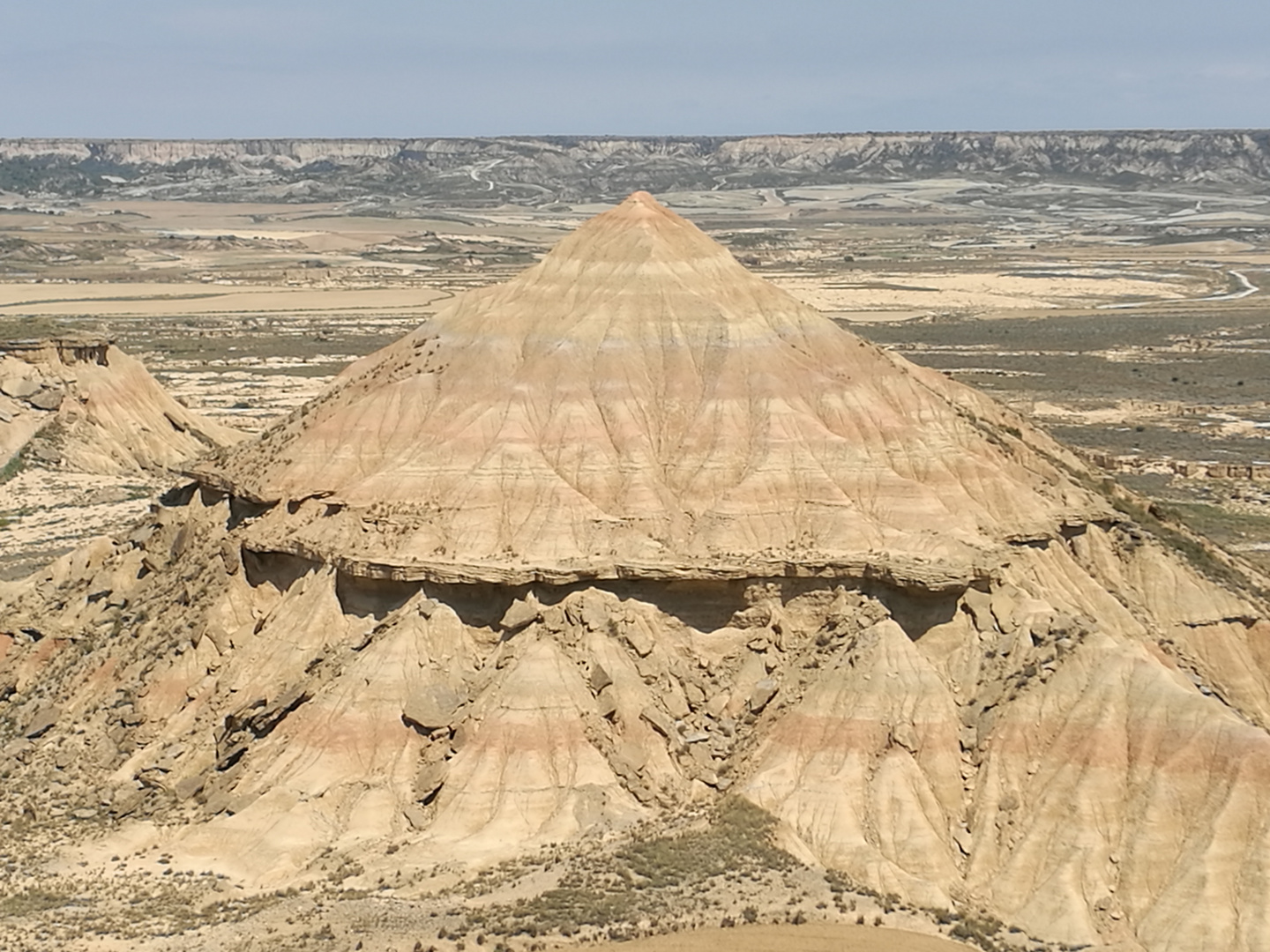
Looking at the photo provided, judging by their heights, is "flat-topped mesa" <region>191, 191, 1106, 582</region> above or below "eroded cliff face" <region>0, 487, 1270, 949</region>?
above

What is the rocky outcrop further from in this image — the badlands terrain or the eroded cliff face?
the eroded cliff face

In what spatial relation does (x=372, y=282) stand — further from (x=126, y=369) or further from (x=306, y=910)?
(x=306, y=910)

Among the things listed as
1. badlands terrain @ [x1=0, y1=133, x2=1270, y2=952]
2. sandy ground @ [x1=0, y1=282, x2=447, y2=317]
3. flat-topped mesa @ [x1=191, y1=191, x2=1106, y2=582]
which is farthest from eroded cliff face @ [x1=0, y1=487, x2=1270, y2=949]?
sandy ground @ [x1=0, y1=282, x2=447, y2=317]

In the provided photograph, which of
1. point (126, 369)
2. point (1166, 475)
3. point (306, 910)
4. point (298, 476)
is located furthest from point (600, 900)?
point (126, 369)

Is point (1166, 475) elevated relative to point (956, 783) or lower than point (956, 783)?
lower

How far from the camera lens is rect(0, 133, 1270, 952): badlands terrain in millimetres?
26438

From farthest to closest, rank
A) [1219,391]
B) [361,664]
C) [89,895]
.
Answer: [1219,391]
[361,664]
[89,895]

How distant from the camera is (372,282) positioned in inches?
7623

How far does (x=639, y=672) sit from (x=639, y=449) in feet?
14.8

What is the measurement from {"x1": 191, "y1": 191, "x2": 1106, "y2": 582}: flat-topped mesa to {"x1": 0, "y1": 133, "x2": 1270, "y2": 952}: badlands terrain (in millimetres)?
82

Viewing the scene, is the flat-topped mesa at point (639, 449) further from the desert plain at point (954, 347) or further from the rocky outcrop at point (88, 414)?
the rocky outcrop at point (88, 414)

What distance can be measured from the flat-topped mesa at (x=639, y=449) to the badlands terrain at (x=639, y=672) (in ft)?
0.27

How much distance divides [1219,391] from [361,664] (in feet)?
267

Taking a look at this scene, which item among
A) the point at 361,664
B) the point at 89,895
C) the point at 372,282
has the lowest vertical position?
the point at 372,282
